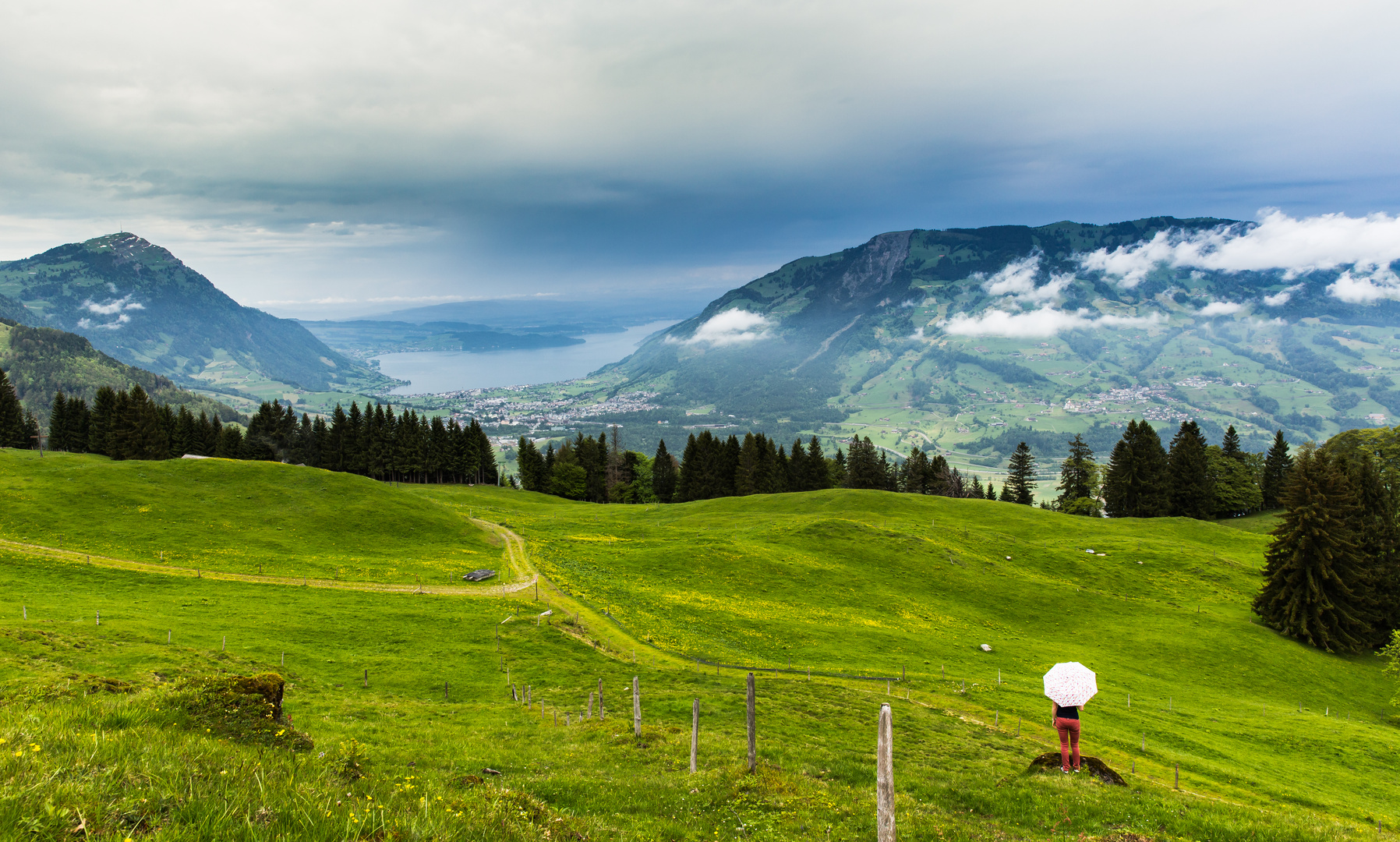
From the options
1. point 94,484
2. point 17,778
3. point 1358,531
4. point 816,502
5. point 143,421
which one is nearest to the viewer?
point 17,778

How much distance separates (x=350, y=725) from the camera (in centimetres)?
1938

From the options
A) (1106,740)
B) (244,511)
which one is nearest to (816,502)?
(1106,740)

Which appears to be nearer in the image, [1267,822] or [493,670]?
[1267,822]

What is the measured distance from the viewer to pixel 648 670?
3278 cm

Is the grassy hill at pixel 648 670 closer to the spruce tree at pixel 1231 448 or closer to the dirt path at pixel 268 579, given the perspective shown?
the dirt path at pixel 268 579

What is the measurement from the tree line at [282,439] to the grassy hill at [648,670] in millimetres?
40190

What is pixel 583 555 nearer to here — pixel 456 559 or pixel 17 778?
pixel 456 559

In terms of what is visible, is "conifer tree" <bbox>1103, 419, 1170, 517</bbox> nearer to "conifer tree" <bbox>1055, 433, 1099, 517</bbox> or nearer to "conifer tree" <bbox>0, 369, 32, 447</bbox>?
"conifer tree" <bbox>1055, 433, 1099, 517</bbox>

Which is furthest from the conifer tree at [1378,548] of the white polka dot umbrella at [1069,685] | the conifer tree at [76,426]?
the conifer tree at [76,426]

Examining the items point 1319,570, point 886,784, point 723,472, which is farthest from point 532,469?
point 886,784

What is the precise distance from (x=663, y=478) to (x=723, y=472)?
15124mm

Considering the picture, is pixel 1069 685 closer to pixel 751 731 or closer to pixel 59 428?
pixel 751 731

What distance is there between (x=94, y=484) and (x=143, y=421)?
5168 cm

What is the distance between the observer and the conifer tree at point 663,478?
4732 inches
